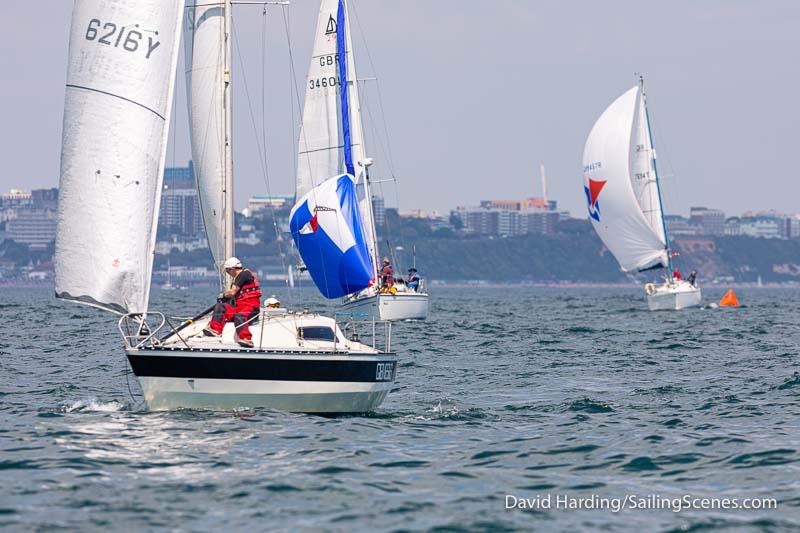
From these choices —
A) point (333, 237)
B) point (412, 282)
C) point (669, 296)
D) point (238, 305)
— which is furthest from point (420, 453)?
point (669, 296)

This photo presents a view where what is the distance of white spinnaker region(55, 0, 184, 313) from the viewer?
43.9 ft

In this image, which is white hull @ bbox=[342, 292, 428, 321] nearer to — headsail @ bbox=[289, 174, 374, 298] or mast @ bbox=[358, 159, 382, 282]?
mast @ bbox=[358, 159, 382, 282]

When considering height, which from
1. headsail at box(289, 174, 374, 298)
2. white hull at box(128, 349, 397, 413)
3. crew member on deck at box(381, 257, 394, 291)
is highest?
headsail at box(289, 174, 374, 298)

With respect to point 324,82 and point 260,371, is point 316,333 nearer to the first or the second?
point 260,371

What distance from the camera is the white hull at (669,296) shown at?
47188 mm

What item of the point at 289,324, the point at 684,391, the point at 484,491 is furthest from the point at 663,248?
the point at 484,491

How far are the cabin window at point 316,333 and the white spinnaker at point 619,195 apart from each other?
3996 centimetres

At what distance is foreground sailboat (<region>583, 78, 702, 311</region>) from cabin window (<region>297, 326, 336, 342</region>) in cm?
3971

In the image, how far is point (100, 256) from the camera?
43.8 feet

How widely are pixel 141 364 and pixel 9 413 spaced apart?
1.96m

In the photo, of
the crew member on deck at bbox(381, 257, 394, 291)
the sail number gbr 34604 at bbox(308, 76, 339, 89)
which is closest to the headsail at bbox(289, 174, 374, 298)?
the crew member on deck at bbox(381, 257, 394, 291)

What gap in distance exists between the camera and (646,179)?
54.4 metres

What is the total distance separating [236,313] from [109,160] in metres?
2.12

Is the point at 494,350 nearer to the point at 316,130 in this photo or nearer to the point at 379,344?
the point at 379,344
